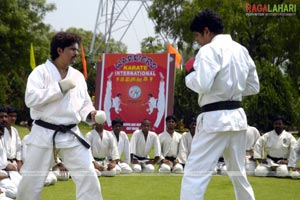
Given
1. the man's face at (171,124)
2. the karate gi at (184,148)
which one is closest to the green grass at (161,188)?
the karate gi at (184,148)

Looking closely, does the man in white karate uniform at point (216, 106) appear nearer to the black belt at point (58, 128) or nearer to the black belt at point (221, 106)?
the black belt at point (221, 106)

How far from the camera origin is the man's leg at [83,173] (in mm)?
4625

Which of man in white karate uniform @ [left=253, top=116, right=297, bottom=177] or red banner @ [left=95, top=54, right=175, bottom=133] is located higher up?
red banner @ [left=95, top=54, right=175, bottom=133]

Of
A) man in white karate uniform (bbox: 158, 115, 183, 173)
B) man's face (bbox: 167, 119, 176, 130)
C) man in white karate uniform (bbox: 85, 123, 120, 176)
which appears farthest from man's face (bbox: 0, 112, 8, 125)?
man's face (bbox: 167, 119, 176, 130)

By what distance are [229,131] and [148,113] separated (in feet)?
24.6

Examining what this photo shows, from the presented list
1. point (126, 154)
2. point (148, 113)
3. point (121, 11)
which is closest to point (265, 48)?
point (121, 11)

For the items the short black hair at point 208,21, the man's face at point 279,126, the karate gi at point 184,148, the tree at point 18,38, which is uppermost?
the tree at point 18,38

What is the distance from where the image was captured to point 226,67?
4.38m

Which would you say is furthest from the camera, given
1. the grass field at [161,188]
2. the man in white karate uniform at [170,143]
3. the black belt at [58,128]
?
the man in white karate uniform at [170,143]

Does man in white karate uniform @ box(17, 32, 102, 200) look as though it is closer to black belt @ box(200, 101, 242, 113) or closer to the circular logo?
black belt @ box(200, 101, 242, 113)

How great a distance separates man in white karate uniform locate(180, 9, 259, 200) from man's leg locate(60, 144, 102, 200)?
2.56 ft

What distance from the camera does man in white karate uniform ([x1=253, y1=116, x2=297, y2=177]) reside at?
9.27 m

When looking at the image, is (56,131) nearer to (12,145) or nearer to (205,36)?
(205,36)

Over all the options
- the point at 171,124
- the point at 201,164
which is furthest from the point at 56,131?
the point at 171,124
